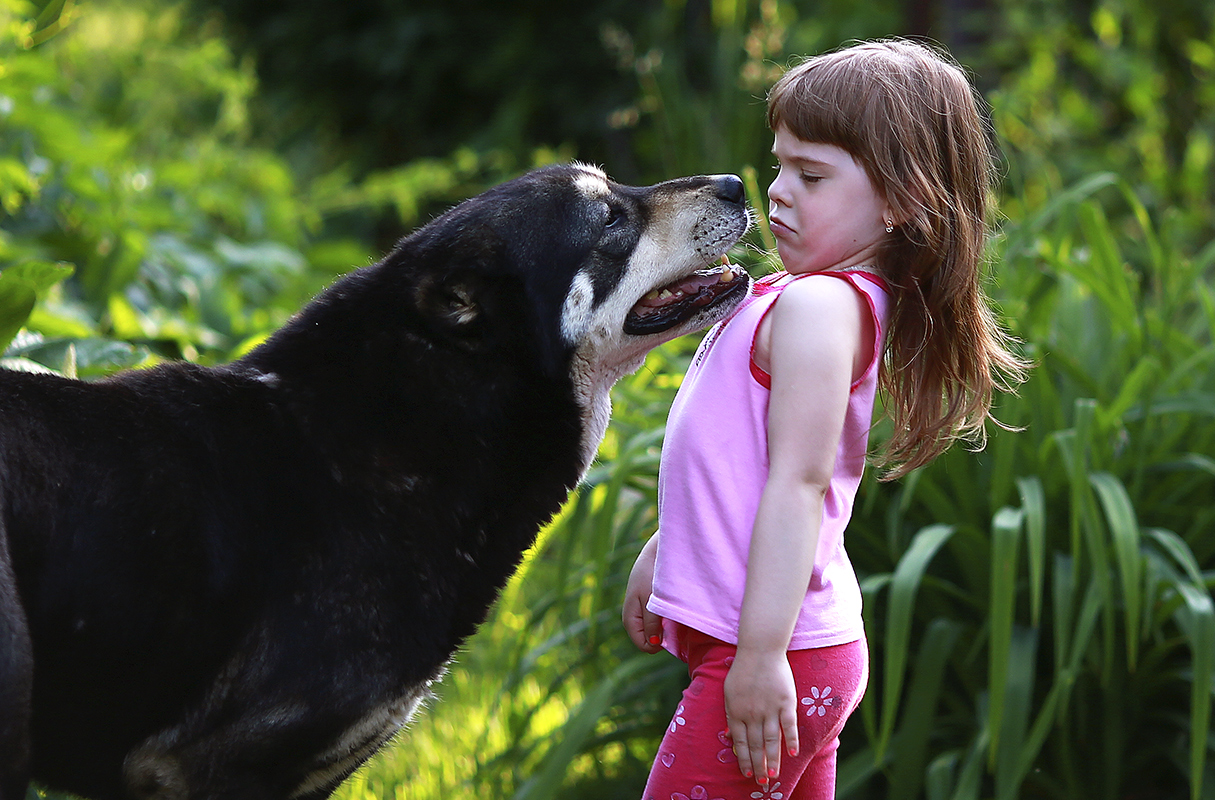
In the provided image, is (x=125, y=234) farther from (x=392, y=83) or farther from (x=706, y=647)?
(x=392, y=83)

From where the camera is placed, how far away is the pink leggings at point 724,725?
166 cm

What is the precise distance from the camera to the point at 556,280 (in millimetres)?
1991

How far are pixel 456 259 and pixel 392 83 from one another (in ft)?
20.9

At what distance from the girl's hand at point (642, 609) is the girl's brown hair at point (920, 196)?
45 cm

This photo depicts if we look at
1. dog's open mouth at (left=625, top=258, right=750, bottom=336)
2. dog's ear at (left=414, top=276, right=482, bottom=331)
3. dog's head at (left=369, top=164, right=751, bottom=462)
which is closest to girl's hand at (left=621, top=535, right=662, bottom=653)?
dog's head at (left=369, top=164, right=751, bottom=462)

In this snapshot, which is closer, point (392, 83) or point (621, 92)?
point (621, 92)

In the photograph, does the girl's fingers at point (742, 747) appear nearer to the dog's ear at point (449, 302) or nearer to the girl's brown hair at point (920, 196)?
the girl's brown hair at point (920, 196)

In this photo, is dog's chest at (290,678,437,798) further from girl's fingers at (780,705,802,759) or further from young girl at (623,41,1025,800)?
girl's fingers at (780,705,802,759)

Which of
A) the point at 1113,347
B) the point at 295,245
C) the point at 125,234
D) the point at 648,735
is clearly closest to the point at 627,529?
the point at 648,735

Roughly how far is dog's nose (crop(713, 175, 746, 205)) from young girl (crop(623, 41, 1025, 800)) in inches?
12.4

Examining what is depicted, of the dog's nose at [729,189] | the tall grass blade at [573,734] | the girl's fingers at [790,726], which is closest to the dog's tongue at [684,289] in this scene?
the dog's nose at [729,189]

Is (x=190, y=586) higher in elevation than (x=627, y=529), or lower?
higher

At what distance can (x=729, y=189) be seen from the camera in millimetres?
2129

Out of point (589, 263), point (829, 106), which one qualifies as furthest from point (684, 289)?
point (829, 106)
